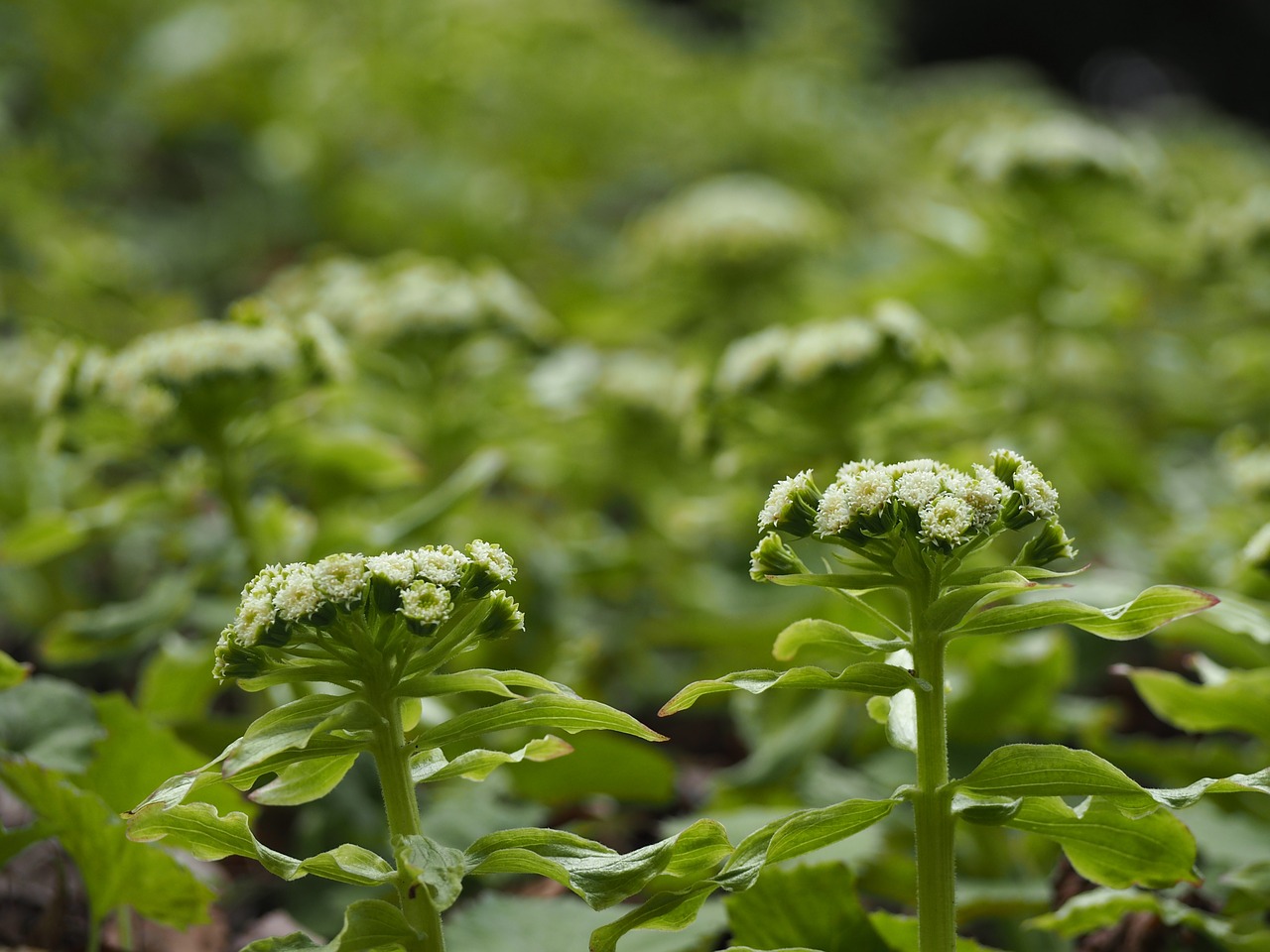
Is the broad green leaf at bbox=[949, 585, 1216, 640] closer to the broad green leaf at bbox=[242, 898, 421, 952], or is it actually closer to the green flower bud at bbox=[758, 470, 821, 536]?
the green flower bud at bbox=[758, 470, 821, 536]

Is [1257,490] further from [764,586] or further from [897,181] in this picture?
[897,181]

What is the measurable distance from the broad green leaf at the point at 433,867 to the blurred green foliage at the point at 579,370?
1.68ft

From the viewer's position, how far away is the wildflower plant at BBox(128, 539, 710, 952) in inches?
36.6

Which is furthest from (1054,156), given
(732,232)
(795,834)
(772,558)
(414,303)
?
(795,834)

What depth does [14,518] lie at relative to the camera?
7.07 ft

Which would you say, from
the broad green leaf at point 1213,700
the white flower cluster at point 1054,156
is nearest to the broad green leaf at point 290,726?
the broad green leaf at point 1213,700

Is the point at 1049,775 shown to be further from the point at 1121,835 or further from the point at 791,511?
the point at 791,511

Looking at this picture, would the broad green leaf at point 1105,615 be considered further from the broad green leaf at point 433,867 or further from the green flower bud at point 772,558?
the broad green leaf at point 433,867

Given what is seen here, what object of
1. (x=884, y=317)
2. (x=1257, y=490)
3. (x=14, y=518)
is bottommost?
(x=14, y=518)

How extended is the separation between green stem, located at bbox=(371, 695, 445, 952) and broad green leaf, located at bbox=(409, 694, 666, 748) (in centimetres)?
2

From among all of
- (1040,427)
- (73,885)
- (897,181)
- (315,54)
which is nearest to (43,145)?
(315,54)

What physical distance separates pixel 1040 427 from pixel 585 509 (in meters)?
0.97

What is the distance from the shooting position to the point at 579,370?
92.4 inches

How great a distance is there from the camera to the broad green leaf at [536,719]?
0.98m
